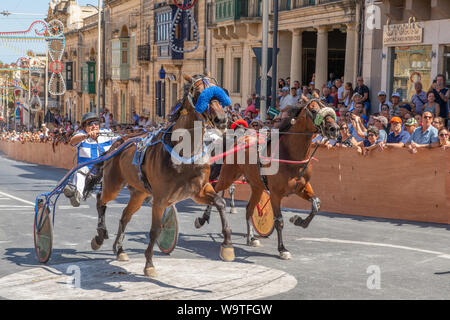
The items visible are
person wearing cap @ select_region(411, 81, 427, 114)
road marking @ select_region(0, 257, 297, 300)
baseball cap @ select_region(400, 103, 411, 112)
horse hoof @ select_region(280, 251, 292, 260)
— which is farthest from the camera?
person wearing cap @ select_region(411, 81, 427, 114)

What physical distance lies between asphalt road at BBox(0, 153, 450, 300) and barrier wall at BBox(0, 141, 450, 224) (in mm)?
362

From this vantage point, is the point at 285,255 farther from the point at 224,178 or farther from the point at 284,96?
the point at 284,96

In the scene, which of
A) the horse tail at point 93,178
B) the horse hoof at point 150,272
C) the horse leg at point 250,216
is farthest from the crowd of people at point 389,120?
the horse hoof at point 150,272

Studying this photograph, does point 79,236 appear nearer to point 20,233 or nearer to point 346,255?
point 20,233

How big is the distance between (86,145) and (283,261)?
12.0 feet

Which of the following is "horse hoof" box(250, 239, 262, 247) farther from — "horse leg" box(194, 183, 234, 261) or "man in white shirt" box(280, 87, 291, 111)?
"man in white shirt" box(280, 87, 291, 111)

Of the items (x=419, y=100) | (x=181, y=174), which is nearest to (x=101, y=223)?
(x=181, y=174)

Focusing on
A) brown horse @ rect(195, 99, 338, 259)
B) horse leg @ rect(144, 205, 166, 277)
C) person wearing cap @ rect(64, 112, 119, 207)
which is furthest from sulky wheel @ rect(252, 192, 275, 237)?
horse leg @ rect(144, 205, 166, 277)

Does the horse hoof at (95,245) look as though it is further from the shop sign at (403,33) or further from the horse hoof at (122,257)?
the shop sign at (403,33)

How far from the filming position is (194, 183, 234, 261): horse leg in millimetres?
8742

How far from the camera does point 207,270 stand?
956 cm

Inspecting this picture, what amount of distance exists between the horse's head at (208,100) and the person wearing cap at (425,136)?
615cm
